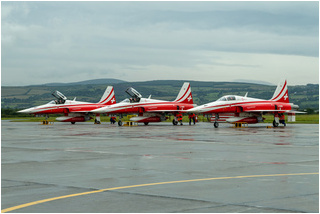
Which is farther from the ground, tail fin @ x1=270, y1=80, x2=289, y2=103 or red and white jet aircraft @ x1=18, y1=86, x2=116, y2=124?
tail fin @ x1=270, y1=80, x2=289, y2=103

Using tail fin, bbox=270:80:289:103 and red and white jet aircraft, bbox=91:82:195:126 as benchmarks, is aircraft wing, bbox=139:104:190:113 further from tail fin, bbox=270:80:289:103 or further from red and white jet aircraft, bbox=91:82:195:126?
tail fin, bbox=270:80:289:103

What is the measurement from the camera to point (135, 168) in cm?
1391

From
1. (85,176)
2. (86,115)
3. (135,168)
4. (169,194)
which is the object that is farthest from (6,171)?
(86,115)

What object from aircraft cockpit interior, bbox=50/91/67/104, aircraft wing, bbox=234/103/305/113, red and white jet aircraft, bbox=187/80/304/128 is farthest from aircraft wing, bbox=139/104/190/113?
aircraft cockpit interior, bbox=50/91/67/104

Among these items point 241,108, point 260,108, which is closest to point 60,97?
point 241,108

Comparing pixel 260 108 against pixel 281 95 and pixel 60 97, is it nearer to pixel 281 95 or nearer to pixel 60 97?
pixel 281 95

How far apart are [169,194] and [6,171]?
5.58 metres

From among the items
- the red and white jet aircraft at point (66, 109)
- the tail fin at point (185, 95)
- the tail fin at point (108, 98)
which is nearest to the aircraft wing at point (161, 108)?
the tail fin at point (185, 95)

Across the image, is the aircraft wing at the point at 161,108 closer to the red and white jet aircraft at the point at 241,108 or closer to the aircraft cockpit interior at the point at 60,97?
the red and white jet aircraft at the point at 241,108

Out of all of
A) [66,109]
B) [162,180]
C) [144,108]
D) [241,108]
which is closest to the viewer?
[162,180]

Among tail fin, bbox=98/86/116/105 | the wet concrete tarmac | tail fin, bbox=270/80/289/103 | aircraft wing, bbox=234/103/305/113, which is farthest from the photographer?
tail fin, bbox=98/86/116/105

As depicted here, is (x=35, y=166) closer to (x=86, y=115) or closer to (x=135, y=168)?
(x=135, y=168)

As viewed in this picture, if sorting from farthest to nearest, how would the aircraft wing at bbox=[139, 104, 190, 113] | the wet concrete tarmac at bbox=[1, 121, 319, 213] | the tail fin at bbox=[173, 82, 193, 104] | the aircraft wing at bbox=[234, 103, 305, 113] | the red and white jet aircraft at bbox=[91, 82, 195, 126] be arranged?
the tail fin at bbox=[173, 82, 193, 104], the aircraft wing at bbox=[139, 104, 190, 113], the red and white jet aircraft at bbox=[91, 82, 195, 126], the aircraft wing at bbox=[234, 103, 305, 113], the wet concrete tarmac at bbox=[1, 121, 319, 213]

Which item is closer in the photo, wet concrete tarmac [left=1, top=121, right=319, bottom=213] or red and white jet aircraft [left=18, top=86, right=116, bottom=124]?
wet concrete tarmac [left=1, top=121, right=319, bottom=213]
